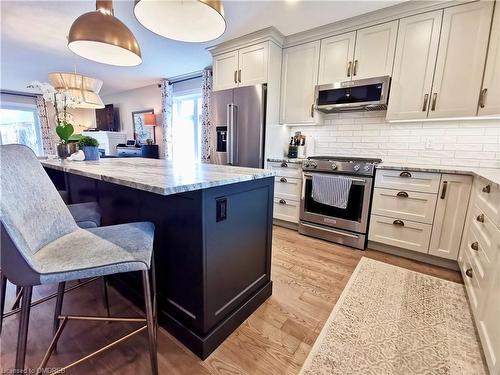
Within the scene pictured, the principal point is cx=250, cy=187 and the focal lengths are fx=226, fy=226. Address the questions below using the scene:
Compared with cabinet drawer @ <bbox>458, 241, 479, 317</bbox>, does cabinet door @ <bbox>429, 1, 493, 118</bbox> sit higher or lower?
higher

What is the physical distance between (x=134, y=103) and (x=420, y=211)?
21.2ft

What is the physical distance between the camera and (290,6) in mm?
2285

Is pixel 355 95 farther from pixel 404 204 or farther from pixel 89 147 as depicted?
pixel 89 147

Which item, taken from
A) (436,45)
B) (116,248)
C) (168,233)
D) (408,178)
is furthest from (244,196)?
(436,45)

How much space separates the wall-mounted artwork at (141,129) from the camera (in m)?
5.58

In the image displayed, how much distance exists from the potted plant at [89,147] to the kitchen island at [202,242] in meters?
0.65

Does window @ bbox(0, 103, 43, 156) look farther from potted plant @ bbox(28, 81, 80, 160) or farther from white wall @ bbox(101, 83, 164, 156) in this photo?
potted plant @ bbox(28, 81, 80, 160)

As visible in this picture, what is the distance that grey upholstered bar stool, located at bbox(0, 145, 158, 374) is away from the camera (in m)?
0.72

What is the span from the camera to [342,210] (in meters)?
2.53

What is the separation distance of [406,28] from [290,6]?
118 cm

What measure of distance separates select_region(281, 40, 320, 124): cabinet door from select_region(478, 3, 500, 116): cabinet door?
1.52 meters

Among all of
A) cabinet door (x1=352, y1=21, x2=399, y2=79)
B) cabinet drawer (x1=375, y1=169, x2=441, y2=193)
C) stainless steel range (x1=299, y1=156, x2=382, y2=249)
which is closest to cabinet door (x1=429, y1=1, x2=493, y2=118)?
cabinet door (x1=352, y1=21, x2=399, y2=79)

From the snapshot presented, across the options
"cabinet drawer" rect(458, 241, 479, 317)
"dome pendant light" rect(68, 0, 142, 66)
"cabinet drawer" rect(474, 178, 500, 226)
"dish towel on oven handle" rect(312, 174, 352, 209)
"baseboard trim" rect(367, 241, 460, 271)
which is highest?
"dome pendant light" rect(68, 0, 142, 66)

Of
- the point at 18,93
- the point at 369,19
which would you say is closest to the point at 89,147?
the point at 369,19
